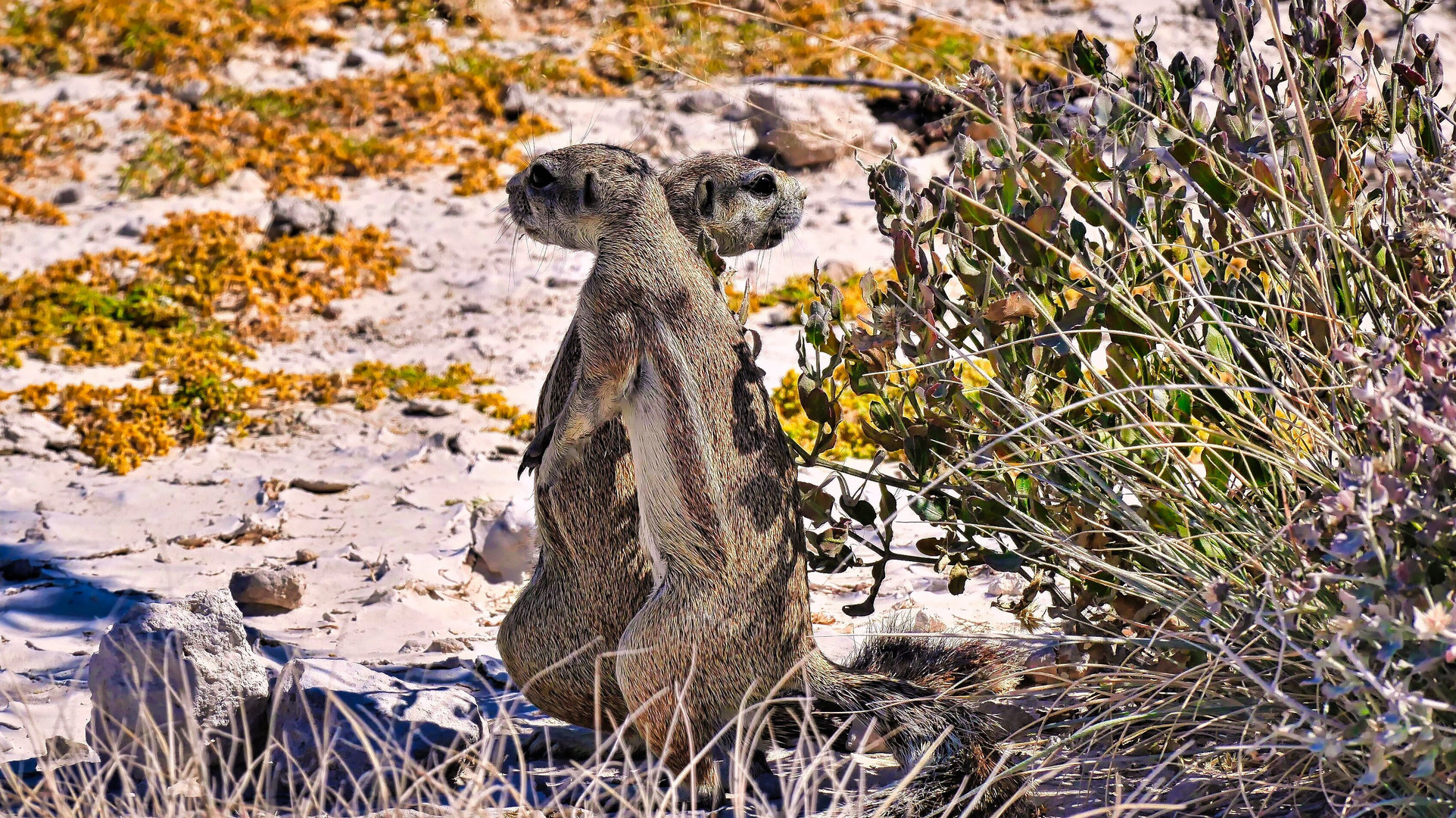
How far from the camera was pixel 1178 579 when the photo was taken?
3205 mm

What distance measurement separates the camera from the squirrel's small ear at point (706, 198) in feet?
12.2

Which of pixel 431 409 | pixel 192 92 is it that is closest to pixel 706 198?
pixel 431 409

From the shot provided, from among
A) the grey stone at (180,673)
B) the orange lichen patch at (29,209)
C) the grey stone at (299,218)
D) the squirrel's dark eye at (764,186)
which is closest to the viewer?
the grey stone at (180,673)

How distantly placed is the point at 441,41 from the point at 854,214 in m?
3.93

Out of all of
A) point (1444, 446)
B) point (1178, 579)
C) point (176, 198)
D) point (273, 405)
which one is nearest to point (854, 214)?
point (273, 405)

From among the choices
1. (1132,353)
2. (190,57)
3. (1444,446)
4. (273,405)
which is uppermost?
(1444,446)

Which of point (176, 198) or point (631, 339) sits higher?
point (631, 339)

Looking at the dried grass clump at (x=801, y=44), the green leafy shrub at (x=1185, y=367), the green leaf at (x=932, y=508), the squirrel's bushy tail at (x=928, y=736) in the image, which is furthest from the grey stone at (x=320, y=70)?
the squirrel's bushy tail at (x=928, y=736)

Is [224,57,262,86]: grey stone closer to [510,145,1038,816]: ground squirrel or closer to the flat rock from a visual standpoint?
the flat rock

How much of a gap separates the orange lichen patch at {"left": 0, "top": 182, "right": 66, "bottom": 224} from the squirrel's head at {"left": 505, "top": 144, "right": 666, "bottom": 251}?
229 inches

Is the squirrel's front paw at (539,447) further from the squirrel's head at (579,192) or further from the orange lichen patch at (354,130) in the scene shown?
the orange lichen patch at (354,130)

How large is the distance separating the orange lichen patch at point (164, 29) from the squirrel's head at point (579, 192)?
6.72 metres

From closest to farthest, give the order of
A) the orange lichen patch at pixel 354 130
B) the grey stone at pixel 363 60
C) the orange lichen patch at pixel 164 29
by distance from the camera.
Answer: the orange lichen patch at pixel 354 130, the orange lichen patch at pixel 164 29, the grey stone at pixel 363 60

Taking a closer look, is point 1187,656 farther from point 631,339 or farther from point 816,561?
point 631,339
